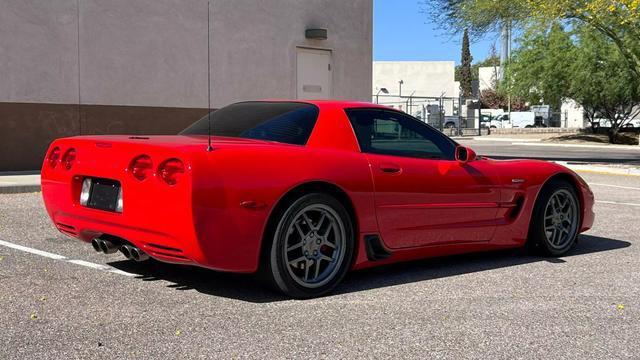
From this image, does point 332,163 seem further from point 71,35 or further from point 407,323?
point 71,35

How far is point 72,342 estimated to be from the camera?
3.82 metres

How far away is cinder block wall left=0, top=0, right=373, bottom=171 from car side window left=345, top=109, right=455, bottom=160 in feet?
32.2

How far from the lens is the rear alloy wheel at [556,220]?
20.8 feet

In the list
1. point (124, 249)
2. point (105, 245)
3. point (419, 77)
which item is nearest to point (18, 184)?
point (105, 245)

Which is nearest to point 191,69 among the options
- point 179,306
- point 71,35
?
point 71,35

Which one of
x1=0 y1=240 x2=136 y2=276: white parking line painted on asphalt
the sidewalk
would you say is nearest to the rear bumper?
x1=0 y1=240 x2=136 y2=276: white parking line painted on asphalt

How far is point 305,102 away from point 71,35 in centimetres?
973

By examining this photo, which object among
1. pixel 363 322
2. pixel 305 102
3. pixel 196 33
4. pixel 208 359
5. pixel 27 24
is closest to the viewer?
pixel 208 359

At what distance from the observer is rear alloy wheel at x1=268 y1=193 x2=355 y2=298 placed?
465cm

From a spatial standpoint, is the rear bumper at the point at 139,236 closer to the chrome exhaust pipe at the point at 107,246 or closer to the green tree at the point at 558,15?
the chrome exhaust pipe at the point at 107,246

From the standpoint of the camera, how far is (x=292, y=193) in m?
4.69

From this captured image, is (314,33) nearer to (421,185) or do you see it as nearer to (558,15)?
(558,15)

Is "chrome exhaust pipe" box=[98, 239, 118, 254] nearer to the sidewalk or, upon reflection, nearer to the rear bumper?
the rear bumper

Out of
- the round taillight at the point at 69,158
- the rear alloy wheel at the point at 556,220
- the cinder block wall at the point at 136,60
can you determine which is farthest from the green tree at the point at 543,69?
the round taillight at the point at 69,158
